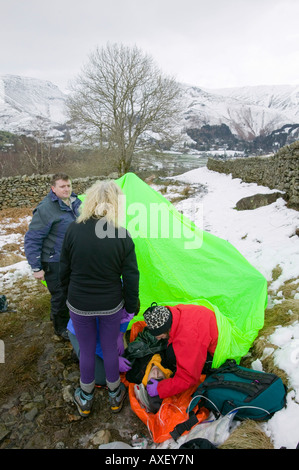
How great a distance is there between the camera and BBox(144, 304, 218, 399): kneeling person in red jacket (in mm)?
2266

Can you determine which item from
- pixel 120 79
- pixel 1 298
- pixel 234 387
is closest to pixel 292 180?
pixel 234 387

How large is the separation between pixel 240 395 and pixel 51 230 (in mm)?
2589

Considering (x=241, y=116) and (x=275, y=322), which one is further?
(x=241, y=116)

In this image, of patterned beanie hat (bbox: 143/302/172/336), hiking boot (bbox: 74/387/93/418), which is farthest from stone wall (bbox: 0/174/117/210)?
patterned beanie hat (bbox: 143/302/172/336)

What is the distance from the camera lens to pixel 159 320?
231 cm

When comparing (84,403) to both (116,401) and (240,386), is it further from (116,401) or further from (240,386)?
(240,386)

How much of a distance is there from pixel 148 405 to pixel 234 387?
0.85m

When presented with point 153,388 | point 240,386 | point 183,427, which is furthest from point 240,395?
point 153,388

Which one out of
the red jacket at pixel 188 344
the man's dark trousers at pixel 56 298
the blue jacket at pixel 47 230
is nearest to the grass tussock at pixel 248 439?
the red jacket at pixel 188 344

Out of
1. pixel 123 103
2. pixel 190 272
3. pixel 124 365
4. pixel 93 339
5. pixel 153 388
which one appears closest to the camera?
pixel 93 339

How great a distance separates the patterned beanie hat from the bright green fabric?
873 millimetres

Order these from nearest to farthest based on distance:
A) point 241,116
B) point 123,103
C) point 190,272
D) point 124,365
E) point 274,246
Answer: point 124,365 → point 190,272 → point 274,246 → point 123,103 → point 241,116

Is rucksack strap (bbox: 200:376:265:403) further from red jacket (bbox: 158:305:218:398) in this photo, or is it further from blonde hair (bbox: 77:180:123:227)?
blonde hair (bbox: 77:180:123:227)

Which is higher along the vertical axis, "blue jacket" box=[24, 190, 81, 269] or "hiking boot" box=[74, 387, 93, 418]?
"blue jacket" box=[24, 190, 81, 269]
